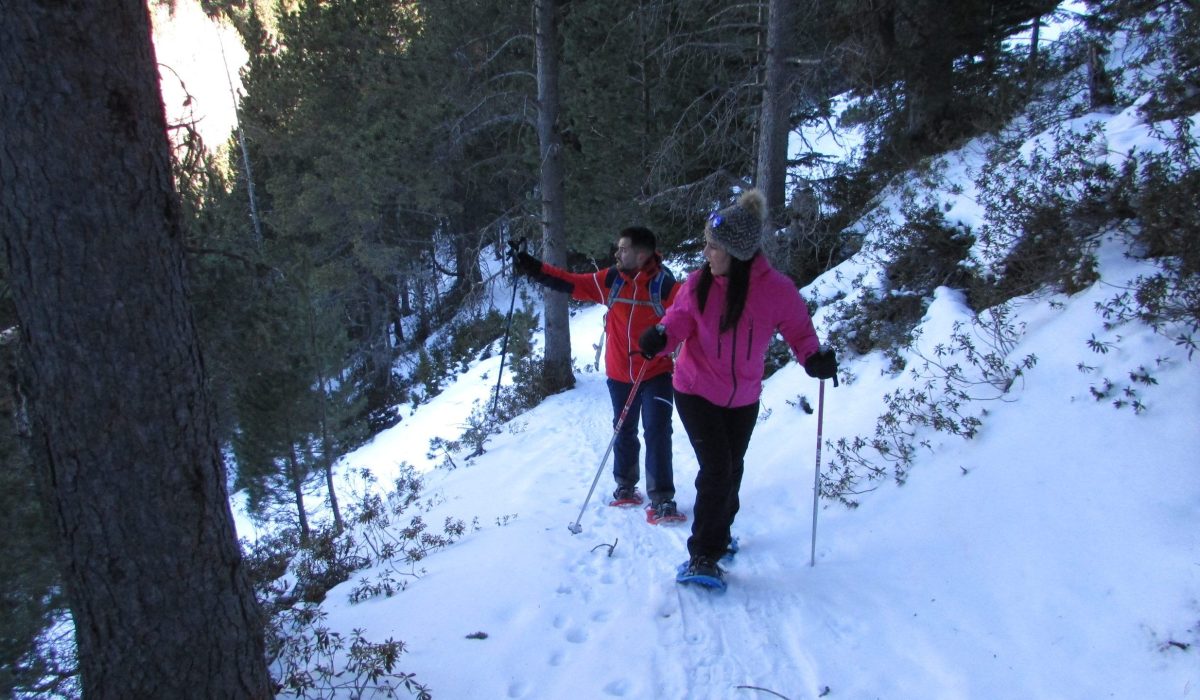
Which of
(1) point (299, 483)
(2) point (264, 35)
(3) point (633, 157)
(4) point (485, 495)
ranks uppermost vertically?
(2) point (264, 35)

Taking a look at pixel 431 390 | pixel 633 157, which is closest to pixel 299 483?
pixel 431 390

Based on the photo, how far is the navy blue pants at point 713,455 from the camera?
3676 millimetres

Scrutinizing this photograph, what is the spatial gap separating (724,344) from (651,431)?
142 centimetres

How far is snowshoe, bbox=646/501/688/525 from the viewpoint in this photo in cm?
475

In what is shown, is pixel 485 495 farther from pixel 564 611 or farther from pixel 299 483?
pixel 299 483

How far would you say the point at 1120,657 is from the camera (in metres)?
2.60

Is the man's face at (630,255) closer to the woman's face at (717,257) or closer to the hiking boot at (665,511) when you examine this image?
the woman's face at (717,257)

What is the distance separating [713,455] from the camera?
368 cm

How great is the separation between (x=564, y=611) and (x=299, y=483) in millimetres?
11070

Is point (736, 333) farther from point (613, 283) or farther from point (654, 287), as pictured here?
point (613, 283)

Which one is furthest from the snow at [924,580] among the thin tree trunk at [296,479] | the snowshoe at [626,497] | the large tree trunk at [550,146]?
the thin tree trunk at [296,479]

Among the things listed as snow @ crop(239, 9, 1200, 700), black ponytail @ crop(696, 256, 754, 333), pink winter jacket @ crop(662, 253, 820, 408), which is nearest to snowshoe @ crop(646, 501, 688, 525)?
snow @ crop(239, 9, 1200, 700)

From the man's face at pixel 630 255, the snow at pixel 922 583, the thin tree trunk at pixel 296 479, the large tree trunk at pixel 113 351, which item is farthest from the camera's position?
the thin tree trunk at pixel 296 479

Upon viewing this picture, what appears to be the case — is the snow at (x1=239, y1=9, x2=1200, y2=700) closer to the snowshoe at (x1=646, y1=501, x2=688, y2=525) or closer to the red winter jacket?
the snowshoe at (x1=646, y1=501, x2=688, y2=525)
